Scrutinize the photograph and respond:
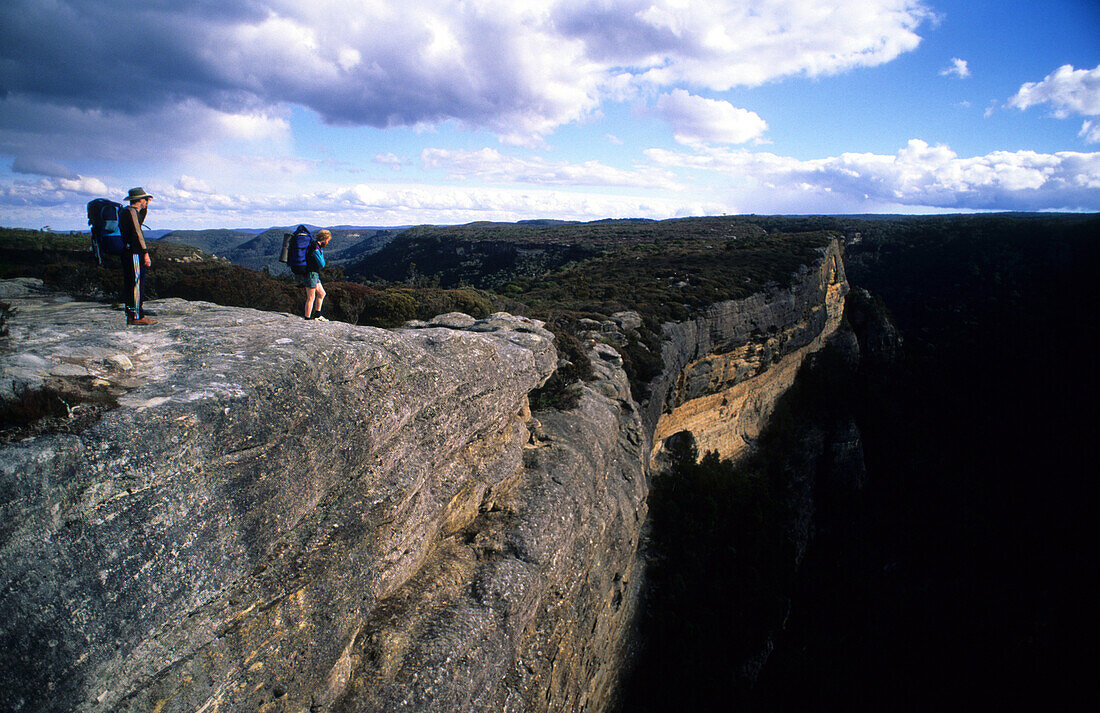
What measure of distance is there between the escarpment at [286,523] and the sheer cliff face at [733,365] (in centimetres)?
870

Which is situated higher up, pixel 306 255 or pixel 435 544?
pixel 306 255

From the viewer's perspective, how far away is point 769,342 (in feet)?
81.6

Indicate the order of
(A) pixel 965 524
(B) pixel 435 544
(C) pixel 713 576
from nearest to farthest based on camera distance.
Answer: (B) pixel 435 544, (C) pixel 713 576, (A) pixel 965 524

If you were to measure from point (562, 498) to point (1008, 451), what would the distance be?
3927 centimetres

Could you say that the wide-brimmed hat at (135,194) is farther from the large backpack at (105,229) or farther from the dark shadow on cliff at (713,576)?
the dark shadow on cliff at (713,576)

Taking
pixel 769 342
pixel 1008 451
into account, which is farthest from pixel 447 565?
pixel 1008 451

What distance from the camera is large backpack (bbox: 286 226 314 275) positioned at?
8.29m

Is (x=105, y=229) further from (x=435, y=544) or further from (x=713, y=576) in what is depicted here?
(x=713, y=576)

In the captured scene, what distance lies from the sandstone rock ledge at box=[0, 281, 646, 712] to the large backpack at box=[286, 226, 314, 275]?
1221 mm

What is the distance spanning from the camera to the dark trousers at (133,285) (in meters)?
6.00

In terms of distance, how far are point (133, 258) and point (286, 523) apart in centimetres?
428

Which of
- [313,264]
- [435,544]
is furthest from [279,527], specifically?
[313,264]

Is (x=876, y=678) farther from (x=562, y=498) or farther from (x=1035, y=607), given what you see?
(x=562, y=498)

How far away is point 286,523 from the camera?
4.61 m
